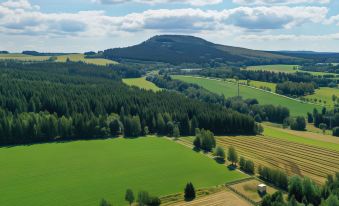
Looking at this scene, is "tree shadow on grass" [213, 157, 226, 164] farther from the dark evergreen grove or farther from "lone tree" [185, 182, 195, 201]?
the dark evergreen grove

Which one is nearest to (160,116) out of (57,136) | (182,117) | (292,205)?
(182,117)

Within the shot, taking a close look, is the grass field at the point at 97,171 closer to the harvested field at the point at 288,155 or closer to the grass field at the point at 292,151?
the harvested field at the point at 288,155

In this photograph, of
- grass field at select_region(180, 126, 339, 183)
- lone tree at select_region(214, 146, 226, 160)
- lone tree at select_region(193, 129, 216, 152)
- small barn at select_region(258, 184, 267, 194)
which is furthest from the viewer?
lone tree at select_region(193, 129, 216, 152)

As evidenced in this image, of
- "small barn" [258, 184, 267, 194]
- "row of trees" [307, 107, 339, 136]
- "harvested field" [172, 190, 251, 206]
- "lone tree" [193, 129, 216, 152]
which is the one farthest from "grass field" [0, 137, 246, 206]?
"row of trees" [307, 107, 339, 136]

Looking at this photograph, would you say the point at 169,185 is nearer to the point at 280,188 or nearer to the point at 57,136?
the point at 280,188

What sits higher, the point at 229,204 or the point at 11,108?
the point at 11,108

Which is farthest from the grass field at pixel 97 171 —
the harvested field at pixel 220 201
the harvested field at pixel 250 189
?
the harvested field at pixel 220 201

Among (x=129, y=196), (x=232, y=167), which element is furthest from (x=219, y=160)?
(x=129, y=196)
